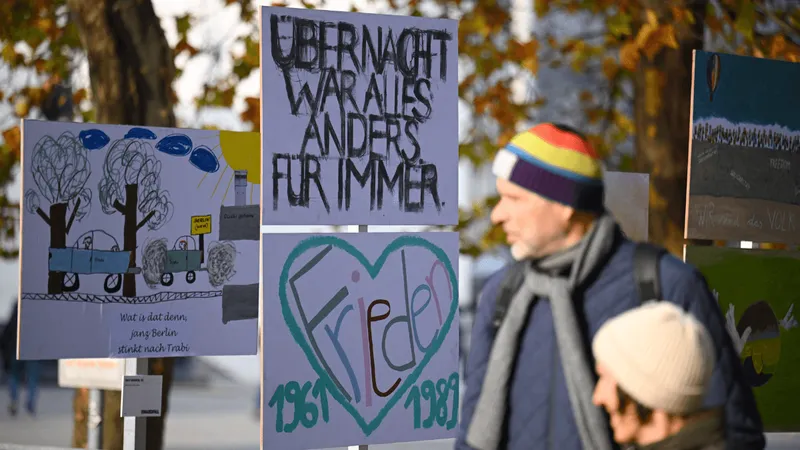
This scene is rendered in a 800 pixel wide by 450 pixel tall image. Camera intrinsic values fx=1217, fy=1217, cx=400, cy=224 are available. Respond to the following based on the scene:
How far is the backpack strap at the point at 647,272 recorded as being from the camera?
2.74 metres

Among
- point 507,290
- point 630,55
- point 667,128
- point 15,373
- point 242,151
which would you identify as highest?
point 630,55

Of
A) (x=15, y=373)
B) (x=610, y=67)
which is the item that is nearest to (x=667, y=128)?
(x=610, y=67)

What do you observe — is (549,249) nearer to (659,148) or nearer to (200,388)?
(659,148)

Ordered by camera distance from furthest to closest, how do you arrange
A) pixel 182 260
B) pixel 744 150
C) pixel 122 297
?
1. pixel 744 150
2. pixel 182 260
3. pixel 122 297

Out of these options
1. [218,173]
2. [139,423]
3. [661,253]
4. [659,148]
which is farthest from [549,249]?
[659,148]

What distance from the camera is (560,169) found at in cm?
284

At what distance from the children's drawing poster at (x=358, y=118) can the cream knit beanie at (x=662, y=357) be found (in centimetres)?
290

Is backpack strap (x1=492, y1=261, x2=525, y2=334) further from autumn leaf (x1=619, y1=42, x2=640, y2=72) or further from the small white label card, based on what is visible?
autumn leaf (x1=619, y1=42, x2=640, y2=72)

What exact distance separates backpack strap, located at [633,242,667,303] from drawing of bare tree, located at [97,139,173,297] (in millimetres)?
3346

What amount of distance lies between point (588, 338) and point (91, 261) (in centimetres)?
334

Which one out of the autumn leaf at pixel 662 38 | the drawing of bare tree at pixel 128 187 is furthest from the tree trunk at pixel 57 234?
the autumn leaf at pixel 662 38

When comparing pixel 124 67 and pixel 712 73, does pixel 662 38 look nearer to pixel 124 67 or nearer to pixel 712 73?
pixel 712 73

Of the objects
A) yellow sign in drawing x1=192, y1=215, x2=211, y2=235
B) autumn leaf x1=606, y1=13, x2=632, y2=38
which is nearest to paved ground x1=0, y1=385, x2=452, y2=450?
autumn leaf x1=606, y1=13, x2=632, y2=38

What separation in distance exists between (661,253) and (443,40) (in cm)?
297
